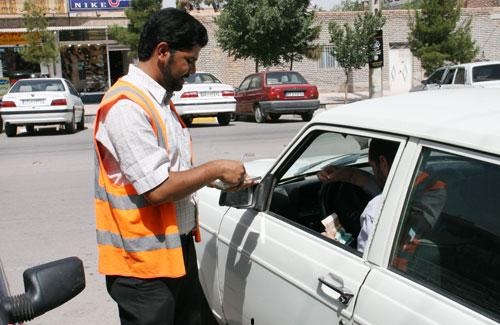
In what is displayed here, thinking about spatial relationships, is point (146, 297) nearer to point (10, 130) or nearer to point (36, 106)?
point (36, 106)

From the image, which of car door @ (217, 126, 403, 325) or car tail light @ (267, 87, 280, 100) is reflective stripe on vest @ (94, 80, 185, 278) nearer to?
car door @ (217, 126, 403, 325)

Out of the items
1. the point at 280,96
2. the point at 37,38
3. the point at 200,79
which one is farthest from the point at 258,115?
the point at 37,38

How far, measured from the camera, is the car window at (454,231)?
6.25ft

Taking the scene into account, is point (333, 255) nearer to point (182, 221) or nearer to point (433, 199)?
point (433, 199)

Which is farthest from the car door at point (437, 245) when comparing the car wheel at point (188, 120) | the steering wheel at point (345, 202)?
the car wheel at point (188, 120)

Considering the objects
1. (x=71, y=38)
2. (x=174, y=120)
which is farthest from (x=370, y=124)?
(x=71, y=38)

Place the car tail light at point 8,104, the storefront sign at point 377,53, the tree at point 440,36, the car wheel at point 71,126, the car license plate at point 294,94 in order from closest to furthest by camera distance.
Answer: the car tail light at point 8,104, the car wheel at point 71,126, the car license plate at point 294,94, the storefront sign at point 377,53, the tree at point 440,36

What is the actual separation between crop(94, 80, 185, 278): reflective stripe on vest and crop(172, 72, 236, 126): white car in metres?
14.7

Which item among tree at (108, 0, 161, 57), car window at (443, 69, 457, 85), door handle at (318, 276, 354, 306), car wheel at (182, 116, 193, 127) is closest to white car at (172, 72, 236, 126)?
car wheel at (182, 116, 193, 127)

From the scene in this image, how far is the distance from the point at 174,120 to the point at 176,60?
25 centimetres

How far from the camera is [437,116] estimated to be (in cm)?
220

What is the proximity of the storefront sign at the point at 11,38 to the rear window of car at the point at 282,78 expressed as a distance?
1657 centimetres

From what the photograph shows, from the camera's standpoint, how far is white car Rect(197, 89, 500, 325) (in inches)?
76.1

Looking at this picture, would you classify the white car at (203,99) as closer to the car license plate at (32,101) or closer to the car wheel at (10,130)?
the car license plate at (32,101)
